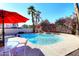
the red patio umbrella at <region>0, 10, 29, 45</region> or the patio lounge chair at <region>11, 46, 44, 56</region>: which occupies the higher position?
the red patio umbrella at <region>0, 10, 29, 45</region>

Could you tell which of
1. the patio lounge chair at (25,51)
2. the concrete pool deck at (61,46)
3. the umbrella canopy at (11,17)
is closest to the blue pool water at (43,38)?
the concrete pool deck at (61,46)

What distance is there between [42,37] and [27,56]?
0.57m

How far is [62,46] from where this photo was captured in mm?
6723

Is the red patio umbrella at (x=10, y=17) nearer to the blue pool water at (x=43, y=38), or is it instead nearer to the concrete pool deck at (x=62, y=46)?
the blue pool water at (x=43, y=38)

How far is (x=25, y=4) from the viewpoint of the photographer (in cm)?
661

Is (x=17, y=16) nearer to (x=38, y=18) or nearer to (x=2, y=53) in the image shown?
(x=38, y=18)

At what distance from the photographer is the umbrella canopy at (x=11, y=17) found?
6.62m

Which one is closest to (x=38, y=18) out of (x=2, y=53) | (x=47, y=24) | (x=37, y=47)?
(x=47, y=24)

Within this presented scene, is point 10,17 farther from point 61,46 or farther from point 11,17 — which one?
point 61,46

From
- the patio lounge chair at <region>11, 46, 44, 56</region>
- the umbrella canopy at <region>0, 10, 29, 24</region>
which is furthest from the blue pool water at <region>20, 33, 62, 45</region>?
the umbrella canopy at <region>0, 10, 29, 24</region>

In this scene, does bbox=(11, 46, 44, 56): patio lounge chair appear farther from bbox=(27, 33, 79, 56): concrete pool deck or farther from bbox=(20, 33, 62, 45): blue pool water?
bbox=(20, 33, 62, 45): blue pool water

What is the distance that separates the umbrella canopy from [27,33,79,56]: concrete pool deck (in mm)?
590

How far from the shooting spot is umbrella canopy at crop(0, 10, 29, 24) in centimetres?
662

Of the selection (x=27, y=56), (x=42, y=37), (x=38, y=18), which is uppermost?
(x=38, y=18)
